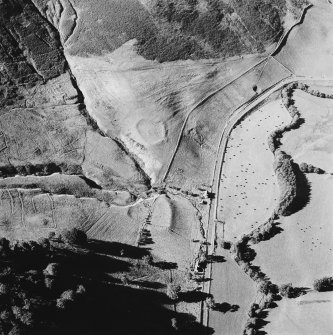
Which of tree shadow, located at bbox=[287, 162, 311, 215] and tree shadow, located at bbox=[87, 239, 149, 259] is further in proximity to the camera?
tree shadow, located at bbox=[287, 162, 311, 215]

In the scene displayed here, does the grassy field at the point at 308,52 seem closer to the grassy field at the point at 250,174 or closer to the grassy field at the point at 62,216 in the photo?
the grassy field at the point at 250,174

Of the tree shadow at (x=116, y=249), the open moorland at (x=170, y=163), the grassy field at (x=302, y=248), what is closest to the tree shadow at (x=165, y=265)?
the open moorland at (x=170, y=163)

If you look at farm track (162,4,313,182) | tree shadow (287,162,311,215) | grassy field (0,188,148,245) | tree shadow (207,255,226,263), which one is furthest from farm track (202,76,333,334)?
tree shadow (287,162,311,215)

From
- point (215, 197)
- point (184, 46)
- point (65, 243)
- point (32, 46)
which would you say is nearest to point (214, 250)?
point (215, 197)

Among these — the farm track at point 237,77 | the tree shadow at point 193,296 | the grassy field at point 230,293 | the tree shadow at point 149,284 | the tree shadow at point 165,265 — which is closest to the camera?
the tree shadow at point 149,284

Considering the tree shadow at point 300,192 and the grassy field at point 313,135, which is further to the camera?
the grassy field at point 313,135

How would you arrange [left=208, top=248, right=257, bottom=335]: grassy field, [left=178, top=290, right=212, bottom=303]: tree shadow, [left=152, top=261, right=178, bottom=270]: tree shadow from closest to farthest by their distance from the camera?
[left=208, top=248, right=257, bottom=335]: grassy field
[left=178, top=290, right=212, bottom=303]: tree shadow
[left=152, top=261, right=178, bottom=270]: tree shadow

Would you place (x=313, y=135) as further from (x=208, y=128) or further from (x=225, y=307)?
(x=225, y=307)

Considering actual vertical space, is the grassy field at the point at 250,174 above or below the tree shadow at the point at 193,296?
above

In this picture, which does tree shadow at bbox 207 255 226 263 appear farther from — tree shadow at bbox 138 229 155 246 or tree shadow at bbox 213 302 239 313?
tree shadow at bbox 138 229 155 246

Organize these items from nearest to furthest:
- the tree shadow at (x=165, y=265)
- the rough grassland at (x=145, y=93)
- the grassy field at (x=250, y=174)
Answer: the tree shadow at (x=165, y=265) < the grassy field at (x=250, y=174) < the rough grassland at (x=145, y=93)
